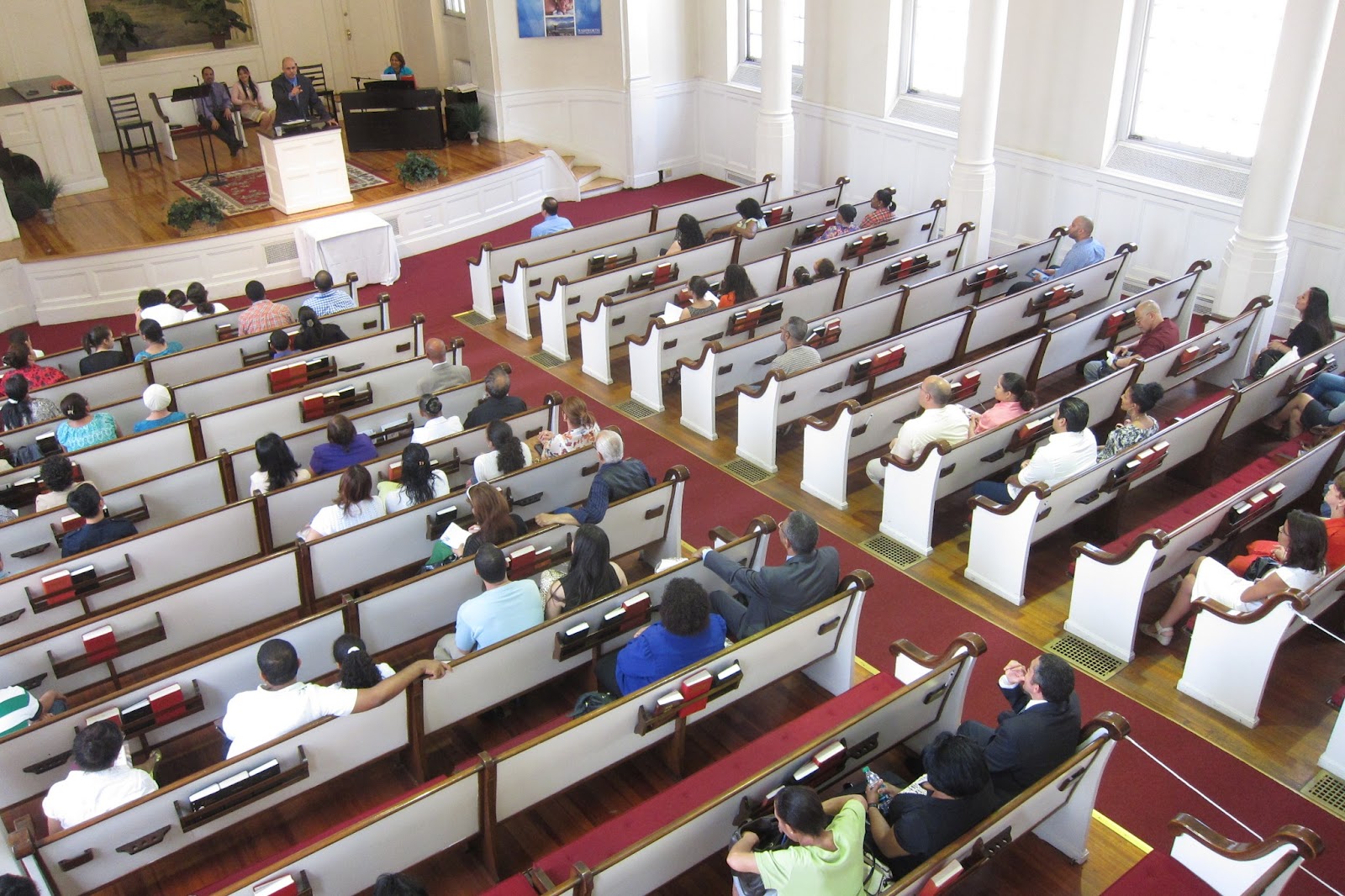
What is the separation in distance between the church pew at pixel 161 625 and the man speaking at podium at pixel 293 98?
7744mm

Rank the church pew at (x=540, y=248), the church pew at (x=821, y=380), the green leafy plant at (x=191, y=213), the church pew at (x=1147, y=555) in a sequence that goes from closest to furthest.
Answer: the church pew at (x=1147, y=555)
the church pew at (x=821, y=380)
the church pew at (x=540, y=248)
the green leafy plant at (x=191, y=213)

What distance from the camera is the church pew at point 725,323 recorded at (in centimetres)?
822

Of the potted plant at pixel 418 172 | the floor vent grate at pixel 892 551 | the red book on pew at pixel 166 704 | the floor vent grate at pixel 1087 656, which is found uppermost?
the potted plant at pixel 418 172

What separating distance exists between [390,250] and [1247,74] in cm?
876

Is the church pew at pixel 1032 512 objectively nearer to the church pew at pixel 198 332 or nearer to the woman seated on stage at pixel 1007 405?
the woman seated on stage at pixel 1007 405

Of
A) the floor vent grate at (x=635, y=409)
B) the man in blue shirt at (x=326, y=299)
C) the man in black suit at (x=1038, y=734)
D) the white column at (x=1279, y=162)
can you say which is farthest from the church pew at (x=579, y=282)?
the man in black suit at (x=1038, y=734)

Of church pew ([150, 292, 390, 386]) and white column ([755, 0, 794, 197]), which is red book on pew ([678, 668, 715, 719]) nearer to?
church pew ([150, 292, 390, 386])

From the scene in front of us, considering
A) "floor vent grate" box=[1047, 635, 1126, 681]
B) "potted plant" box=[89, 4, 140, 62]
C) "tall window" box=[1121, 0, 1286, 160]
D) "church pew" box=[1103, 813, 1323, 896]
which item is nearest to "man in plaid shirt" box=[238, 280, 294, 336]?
"floor vent grate" box=[1047, 635, 1126, 681]

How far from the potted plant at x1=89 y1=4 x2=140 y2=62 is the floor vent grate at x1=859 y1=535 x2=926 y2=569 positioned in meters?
13.4

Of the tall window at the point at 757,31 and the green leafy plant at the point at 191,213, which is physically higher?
the tall window at the point at 757,31

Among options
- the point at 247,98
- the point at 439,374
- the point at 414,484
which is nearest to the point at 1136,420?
the point at 414,484

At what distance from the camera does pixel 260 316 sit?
8.26 metres

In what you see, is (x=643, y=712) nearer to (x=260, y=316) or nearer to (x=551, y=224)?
(x=260, y=316)

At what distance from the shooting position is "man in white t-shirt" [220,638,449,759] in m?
4.23
